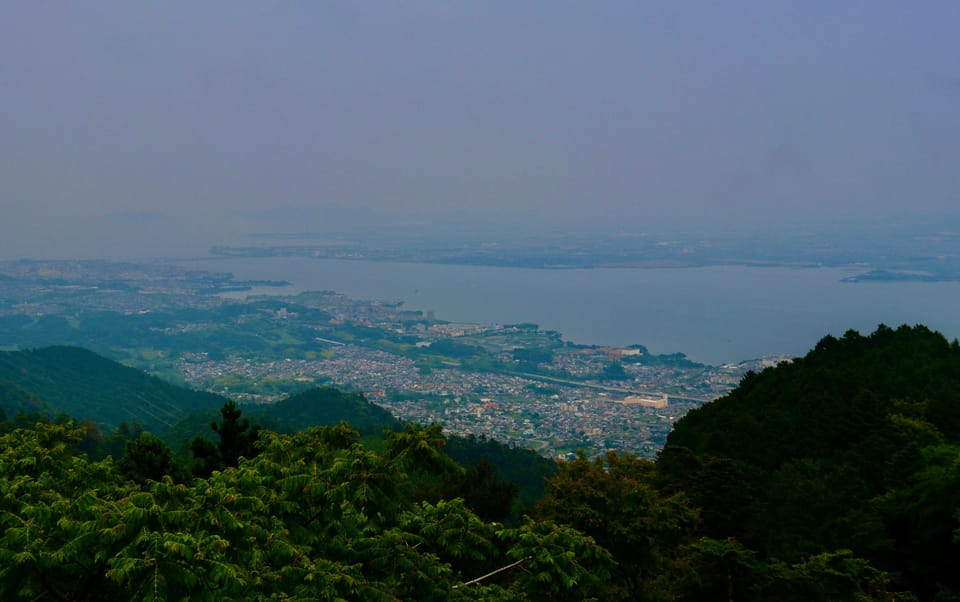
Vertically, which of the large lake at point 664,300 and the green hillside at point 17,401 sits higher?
the large lake at point 664,300

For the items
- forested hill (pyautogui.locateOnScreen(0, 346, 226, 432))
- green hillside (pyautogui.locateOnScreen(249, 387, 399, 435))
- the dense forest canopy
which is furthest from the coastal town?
the dense forest canopy

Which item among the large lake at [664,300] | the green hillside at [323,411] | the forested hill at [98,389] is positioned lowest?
the forested hill at [98,389]

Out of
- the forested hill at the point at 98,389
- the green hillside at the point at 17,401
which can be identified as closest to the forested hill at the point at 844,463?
the green hillside at the point at 17,401

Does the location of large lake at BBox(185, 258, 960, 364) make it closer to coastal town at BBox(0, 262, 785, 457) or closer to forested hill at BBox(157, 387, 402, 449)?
coastal town at BBox(0, 262, 785, 457)

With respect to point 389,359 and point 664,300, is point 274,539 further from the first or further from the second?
point 664,300

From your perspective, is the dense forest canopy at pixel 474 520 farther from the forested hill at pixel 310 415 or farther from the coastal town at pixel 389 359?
the forested hill at pixel 310 415

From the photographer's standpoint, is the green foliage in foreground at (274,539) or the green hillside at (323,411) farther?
the green hillside at (323,411)

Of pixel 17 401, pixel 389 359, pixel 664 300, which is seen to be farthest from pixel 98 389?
pixel 664 300
